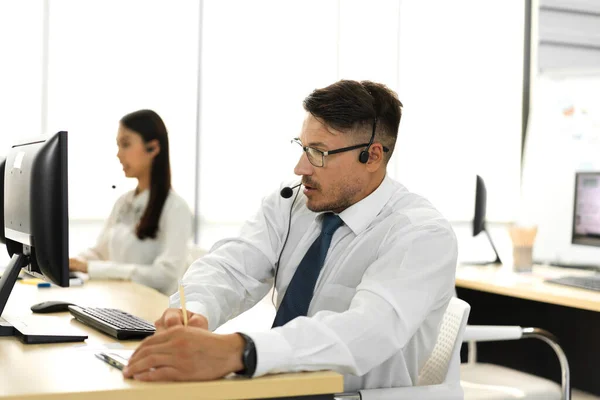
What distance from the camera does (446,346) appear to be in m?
1.97

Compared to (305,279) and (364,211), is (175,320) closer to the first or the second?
→ (305,279)

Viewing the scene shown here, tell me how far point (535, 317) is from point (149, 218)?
1851mm

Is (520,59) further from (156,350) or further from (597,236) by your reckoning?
(156,350)

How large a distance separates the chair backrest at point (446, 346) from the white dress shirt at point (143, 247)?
4.95 ft

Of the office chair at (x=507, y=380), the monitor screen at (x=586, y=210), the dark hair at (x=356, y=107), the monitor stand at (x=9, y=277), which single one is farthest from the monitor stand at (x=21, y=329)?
the monitor screen at (x=586, y=210)

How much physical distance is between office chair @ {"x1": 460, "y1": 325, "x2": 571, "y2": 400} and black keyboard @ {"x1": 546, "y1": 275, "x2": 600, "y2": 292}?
1.26 ft

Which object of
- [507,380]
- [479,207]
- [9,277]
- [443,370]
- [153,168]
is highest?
[153,168]

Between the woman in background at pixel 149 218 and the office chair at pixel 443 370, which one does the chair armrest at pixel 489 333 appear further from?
the woman in background at pixel 149 218

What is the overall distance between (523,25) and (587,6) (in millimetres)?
658

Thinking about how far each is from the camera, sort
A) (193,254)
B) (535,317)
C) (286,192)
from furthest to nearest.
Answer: (535,317) < (193,254) < (286,192)

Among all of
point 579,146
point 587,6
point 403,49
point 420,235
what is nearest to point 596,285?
point 579,146

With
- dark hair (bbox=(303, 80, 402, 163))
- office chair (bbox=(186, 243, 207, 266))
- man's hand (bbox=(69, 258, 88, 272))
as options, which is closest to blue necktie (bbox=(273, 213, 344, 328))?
dark hair (bbox=(303, 80, 402, 163))

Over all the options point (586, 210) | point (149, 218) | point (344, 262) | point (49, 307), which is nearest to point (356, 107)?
point (344, 262)

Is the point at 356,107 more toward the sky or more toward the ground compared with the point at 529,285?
more toward the sky
